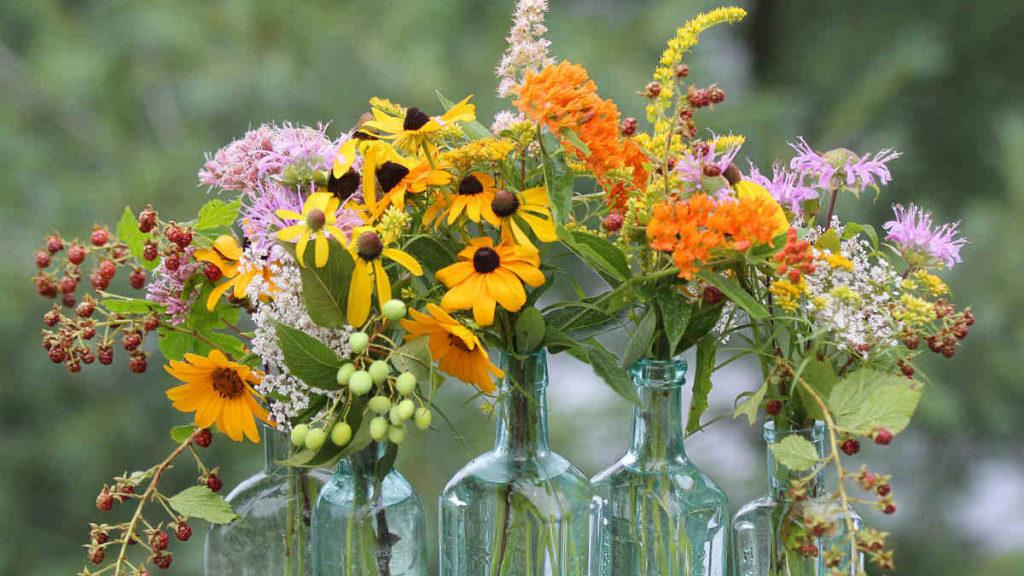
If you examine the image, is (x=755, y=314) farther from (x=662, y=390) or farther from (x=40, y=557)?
(x=40, y=557)

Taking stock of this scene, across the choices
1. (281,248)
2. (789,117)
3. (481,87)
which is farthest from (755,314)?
(789,117)

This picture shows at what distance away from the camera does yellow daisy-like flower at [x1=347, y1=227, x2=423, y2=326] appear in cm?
75

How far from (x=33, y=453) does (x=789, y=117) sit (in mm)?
1567

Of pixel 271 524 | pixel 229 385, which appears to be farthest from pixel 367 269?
pixel 271 524

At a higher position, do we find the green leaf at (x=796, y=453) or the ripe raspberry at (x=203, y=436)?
the ripe raspberry at (x=203, y=436)

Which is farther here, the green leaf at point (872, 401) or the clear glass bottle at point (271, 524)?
the clear glass bottle at point (271, 524)

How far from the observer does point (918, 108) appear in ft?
9.05

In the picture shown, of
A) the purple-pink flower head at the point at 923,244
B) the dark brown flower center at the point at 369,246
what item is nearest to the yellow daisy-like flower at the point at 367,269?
the dark brown flower center at the point at 369,246

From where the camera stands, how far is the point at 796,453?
76 cm

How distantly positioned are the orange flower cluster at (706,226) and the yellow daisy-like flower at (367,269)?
0.15 metres

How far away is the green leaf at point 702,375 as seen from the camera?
0.84m

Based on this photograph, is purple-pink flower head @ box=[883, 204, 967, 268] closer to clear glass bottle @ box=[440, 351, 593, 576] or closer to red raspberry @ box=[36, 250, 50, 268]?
clear glass bottle @ box=[440, 351, 593, 576]

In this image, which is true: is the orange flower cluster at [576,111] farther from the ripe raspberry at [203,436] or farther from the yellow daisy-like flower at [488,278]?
the ripe raspberry at [203,436]

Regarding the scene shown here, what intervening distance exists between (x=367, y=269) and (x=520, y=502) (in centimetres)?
19
